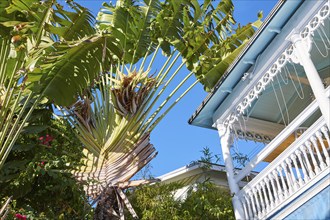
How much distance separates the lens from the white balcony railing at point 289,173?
617cm

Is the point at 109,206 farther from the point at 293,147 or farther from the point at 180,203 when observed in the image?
the point at 293,147

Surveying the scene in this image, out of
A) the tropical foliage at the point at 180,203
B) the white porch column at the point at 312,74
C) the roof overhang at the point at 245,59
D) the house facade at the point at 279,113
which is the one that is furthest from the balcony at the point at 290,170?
the roof overhang at the point at 245,59

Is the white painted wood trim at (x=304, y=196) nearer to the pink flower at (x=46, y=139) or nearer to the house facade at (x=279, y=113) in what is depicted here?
the house facade at (x=279, y=113)

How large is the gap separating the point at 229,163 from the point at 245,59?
6.46ft

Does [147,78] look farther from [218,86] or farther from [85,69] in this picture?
[85,69]

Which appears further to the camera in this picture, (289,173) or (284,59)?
(284,59)

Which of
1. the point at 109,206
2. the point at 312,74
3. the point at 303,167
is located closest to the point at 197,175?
the point at 109,206

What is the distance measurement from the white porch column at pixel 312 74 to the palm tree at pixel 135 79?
2.22 metres

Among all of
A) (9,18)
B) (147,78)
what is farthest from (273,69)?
(9,18)

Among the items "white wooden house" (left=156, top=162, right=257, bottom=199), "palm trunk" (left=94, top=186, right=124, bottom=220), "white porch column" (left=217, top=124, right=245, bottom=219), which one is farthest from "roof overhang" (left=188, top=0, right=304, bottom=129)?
"palm trunk" (left=94, top=186, right=124, bottom=220)

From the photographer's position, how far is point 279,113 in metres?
9.89

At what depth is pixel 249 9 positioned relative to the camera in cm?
1052

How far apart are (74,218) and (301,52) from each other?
484 centimetres

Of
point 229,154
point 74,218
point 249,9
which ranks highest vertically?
point 249,9
